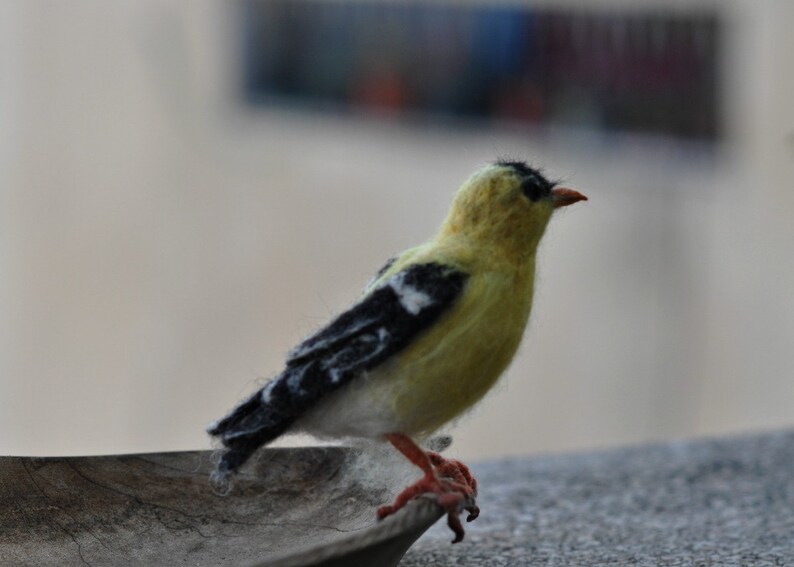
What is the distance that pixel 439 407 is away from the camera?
1.34 meters

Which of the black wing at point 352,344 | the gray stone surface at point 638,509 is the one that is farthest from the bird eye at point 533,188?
the gray stone surface at point 638,509

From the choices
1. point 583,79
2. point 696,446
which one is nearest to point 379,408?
point 696,446

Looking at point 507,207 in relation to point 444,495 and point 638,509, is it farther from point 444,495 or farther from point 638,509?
point 638,509

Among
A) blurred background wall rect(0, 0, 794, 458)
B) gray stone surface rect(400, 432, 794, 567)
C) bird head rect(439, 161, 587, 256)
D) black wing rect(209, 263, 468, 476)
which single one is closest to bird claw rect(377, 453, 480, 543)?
black wing rect(209, 263, 468, 476)

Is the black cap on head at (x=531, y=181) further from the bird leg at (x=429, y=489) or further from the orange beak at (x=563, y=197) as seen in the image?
the bird leg at (x=429, y=489)

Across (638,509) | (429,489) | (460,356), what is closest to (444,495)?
(429,489)

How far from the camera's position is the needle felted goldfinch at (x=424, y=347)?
132cm

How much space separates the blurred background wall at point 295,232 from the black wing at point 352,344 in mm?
3424

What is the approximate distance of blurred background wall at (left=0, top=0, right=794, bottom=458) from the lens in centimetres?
477

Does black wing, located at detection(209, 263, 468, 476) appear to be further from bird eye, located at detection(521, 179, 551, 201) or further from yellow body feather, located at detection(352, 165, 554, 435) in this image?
bird eye, located at detection(521, 179, 551, 201)

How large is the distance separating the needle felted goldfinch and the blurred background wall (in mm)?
3323

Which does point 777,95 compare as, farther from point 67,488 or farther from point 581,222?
point 67,488

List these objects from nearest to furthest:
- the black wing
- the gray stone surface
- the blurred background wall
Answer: the black wing, the gray stone surface, the blurred background wall

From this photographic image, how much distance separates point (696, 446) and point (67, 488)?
1.41m
